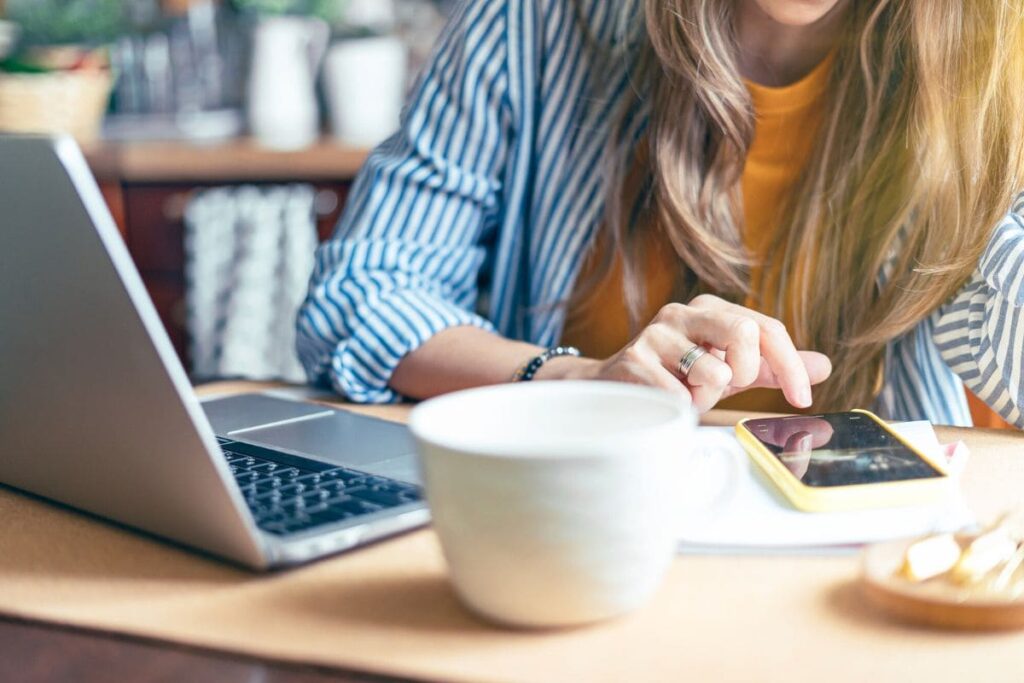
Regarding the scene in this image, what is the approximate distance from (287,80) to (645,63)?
1484 mm

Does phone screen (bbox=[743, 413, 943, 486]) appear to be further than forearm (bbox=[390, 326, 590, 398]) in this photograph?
No

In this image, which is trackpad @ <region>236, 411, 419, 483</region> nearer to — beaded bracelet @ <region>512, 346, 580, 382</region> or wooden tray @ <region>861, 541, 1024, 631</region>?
beaded bracelet @ <region>512, 346, 580, 382</region>

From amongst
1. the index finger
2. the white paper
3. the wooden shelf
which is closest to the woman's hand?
the index finger

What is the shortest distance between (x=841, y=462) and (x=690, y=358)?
16 centimetres

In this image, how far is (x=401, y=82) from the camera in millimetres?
2445

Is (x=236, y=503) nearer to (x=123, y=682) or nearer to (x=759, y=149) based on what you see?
(x=123, y=682)

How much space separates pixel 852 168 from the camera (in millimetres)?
1050

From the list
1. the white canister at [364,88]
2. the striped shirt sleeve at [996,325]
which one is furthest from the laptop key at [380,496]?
the white canister at [364,88]

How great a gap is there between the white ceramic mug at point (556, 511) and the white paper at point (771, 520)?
2.9 inches

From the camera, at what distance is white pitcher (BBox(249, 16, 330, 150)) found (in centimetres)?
242

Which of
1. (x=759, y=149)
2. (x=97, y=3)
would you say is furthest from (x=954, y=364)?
(x=97, y=3)

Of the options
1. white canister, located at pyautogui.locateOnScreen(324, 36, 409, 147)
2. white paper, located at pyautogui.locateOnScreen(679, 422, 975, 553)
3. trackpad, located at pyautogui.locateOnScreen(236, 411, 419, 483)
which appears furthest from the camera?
white canister, located at pyautogui.locateOnScreen(324, 36, 409, 147)

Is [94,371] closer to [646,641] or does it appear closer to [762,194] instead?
[646,641]

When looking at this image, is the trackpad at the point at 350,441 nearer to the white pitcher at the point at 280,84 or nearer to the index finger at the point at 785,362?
the index finger at the point at 785,362
